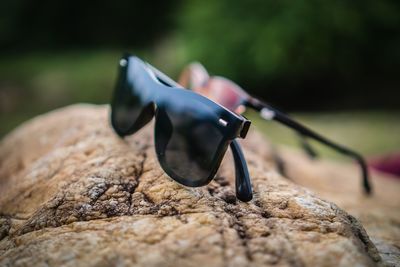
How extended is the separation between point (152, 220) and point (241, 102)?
0.80 metres

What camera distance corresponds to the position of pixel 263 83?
729 cm

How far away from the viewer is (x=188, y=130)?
117 cm

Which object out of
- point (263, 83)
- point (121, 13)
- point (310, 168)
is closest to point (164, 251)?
point (310, 168)

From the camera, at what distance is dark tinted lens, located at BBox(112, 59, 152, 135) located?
1419 mm

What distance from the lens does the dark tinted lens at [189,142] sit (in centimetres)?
108

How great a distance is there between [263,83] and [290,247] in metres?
6.60

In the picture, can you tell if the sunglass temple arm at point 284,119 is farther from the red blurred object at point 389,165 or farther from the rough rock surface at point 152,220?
the red blurred object at point 389,165

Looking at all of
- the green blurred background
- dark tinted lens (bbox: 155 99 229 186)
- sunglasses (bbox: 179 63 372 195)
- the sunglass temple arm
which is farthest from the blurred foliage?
dark tinted lens (bbox: 155 99 229 186)

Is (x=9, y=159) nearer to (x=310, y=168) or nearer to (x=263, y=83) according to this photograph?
(x=310, y=168)

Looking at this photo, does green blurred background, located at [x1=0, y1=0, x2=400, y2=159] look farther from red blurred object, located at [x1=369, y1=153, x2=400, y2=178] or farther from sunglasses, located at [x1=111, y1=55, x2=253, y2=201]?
sunglasses, located at [x1=111, y1=55, x2=253, y2=201]

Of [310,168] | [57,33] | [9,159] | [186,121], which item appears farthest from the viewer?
[57,33]

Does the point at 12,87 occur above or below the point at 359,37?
below

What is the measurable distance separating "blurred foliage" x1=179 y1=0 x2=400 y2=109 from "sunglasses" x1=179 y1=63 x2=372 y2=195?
14.6 feet

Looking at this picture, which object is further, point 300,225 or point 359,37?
point 359,37
